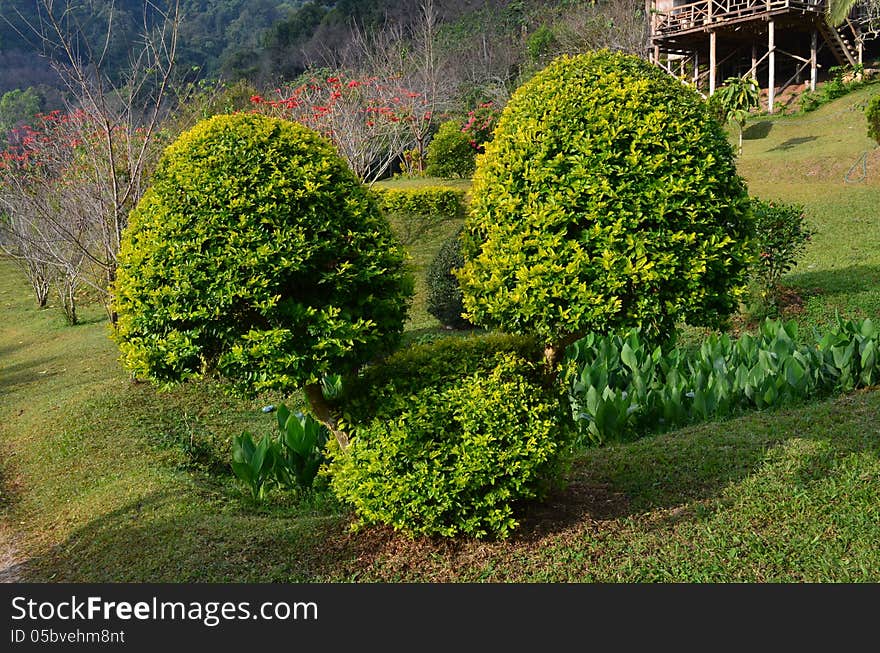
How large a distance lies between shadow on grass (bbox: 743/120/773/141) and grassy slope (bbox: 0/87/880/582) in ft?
59.7

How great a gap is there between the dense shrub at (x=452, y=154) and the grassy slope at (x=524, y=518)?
13.6 meters

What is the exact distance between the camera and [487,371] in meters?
3.85

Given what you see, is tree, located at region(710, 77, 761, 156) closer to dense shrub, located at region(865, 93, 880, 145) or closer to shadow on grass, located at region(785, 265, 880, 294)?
dense shrub, located at region(865, 93, 880, 145)

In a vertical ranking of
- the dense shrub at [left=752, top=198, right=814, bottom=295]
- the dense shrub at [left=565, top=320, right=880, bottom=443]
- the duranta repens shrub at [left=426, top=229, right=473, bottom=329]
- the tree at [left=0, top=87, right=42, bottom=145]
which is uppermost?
the tree at [left=0, top=87, right=42, bottom=145]

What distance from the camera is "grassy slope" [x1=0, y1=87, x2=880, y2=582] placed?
3.64 meters

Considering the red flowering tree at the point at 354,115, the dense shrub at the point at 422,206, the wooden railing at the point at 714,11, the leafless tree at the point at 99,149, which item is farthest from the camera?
the wooden railing at the point at 714,11

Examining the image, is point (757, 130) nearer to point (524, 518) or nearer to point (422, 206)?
Answer: point (422, 206)

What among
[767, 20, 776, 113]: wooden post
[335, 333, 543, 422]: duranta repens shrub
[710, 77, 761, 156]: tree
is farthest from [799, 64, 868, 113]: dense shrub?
[335, 333, 543, 422]: duranta repens shrub

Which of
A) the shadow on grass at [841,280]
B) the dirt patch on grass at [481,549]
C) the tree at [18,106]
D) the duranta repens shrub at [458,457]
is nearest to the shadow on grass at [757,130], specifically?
the shadow on grass at [841,280]

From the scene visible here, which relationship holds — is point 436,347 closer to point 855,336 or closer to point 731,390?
point 731,390

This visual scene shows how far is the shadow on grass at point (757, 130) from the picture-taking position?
22031 mm

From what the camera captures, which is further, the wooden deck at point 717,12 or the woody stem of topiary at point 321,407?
the wooden deck at point 717,12

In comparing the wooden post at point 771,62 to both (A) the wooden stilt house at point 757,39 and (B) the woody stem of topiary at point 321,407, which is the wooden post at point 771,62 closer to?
(A) the wooden stilt house at point 757,39

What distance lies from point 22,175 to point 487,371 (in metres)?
14.1
